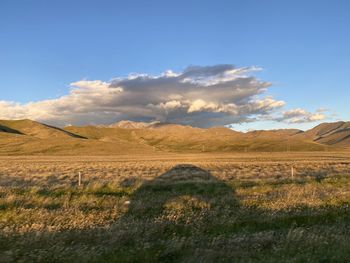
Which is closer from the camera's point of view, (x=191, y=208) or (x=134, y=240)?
(x=134, y=240)

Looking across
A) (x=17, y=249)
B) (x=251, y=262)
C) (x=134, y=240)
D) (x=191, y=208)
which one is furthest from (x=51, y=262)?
(x=191, y=208)

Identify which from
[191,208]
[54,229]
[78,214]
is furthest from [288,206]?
[54,229]

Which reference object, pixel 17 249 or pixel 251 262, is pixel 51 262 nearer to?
pixel 17 249

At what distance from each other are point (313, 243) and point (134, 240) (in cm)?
394

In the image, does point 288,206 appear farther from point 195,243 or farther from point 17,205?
point 17,205

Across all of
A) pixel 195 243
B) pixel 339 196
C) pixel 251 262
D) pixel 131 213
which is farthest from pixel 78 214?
pixel 339 196

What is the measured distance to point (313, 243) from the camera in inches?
364

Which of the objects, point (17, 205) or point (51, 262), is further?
point (17, 205)

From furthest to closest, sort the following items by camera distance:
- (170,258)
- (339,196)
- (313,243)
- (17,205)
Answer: (339,196) < (17,205) < (313,243) < (170,258)

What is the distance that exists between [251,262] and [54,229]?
16.5 ft

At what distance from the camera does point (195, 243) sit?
931cm

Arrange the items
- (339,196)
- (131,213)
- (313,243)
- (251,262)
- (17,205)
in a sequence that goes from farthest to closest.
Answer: (339,196)
(17,205)
(131,213)
(313,243)
(251,262)

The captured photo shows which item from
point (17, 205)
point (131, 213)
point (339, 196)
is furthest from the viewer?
point (339, 196)

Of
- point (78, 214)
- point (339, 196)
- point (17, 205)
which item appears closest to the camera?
point (78, 214)
